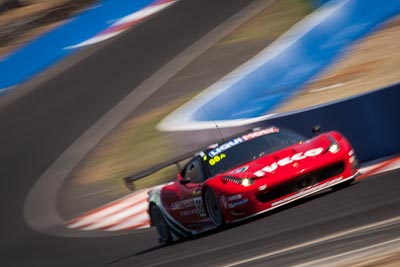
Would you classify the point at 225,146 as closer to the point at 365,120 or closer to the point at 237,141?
the point at 237,141

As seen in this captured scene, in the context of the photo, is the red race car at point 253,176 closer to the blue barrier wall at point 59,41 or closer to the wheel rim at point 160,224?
the wheel rim at point 160,224

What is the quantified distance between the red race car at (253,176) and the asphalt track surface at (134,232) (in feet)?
0.52

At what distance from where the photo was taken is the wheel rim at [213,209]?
8773 millimetres

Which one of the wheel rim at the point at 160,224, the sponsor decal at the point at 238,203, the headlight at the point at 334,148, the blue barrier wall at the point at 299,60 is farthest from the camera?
the blue barrier wall at the point at 299,60

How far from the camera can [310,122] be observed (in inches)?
432

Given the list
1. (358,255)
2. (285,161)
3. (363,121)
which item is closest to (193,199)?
(285,161)

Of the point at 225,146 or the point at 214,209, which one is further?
the point at 225,146

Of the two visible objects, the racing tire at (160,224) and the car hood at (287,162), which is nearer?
the car hood at (287,162)

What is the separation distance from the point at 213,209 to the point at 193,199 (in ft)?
1.18

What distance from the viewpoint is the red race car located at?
8.49 metres

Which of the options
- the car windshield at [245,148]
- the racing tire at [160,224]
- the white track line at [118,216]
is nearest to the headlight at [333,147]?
the car windshield at [245,148]

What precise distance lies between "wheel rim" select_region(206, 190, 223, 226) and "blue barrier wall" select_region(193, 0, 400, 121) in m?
4.88

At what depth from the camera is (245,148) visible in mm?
9195

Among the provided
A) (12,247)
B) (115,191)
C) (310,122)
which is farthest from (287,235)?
(115,191)
